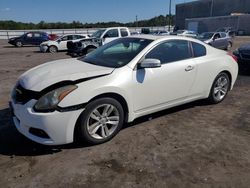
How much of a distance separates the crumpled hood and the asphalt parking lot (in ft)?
2.93

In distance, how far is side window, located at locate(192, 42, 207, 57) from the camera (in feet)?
16.3

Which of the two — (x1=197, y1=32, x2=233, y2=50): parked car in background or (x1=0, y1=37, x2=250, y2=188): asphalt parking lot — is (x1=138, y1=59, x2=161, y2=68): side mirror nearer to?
(x1=0, y1=37, x2=250, y2=188): asphalt parking lot

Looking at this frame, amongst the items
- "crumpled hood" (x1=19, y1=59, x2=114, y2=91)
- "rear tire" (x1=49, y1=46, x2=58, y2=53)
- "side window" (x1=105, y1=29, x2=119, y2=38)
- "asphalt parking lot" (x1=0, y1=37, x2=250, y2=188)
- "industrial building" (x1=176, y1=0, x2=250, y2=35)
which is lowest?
"asphalt parking lot" (x1=0, y1=37, x2=250, y2=188)

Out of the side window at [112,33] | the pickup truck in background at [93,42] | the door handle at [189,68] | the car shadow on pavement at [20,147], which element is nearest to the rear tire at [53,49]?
the pickup truck in background at [93,42]

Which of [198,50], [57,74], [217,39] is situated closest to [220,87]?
[198,50]

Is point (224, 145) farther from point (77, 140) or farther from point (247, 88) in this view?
point (247, 88)

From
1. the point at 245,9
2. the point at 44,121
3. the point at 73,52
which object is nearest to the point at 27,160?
the point at 44,121

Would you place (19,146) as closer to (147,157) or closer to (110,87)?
(110,87)

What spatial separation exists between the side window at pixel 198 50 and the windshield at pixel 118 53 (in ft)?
3.43

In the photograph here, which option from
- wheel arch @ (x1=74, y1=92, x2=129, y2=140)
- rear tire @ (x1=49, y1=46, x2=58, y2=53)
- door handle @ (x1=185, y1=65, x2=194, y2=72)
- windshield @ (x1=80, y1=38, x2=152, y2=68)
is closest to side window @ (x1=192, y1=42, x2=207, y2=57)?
door handle @ (x1=185, y1=65, x2=194, y2=72)

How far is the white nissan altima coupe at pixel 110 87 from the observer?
11.1 ft

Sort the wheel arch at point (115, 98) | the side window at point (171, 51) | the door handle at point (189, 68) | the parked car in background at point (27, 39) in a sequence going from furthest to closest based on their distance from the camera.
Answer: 1. the parked car in background at point (27, 39)
2. the door handle at point (189, 68)
3. the side window at point (171, 51)
4. the wheel arch at point (115, 98)

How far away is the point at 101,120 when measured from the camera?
3.76m

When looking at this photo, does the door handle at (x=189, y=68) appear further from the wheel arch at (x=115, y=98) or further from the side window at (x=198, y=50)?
the wheel arch at (x=115, y=98)
